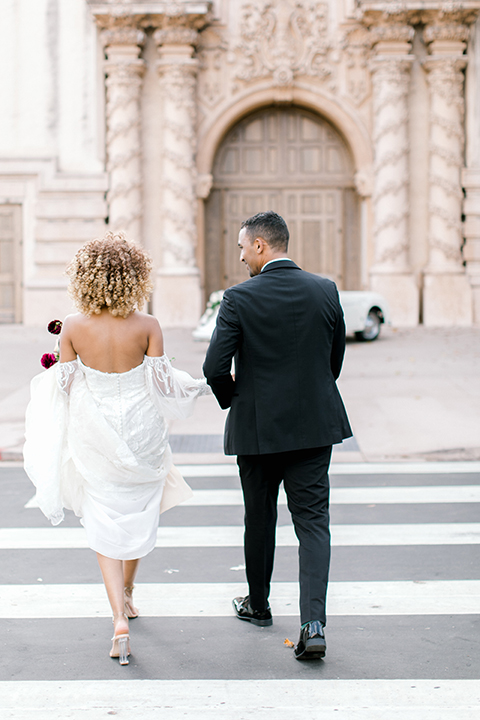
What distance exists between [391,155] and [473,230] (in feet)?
9.08

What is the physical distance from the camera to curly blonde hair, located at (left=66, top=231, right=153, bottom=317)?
3.85 metres

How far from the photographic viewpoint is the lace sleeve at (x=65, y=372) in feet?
12.9

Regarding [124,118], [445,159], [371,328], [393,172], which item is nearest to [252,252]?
[371,328]

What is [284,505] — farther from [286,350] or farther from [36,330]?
[36,330]

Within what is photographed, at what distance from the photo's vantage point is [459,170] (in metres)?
20.7

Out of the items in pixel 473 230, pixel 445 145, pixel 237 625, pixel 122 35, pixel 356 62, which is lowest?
pixel 237 625

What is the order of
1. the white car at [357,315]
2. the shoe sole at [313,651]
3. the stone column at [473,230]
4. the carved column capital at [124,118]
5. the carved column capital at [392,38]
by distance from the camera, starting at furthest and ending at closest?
the stone column at [473,230], the carved column capital at [124,118], the carved column capital at [392,38], the white car at [357,315], the shoe sole at [313,651]

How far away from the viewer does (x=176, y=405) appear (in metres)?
4.09

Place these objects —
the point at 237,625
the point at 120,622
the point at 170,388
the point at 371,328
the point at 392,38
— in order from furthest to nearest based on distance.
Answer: the point at 392,38
the point at 371,328
the point at 237,625
the point at 170,388
the point at 120,622

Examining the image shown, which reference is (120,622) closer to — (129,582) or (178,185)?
(129,582)

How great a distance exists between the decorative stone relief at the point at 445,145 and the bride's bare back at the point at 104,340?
17620mm
